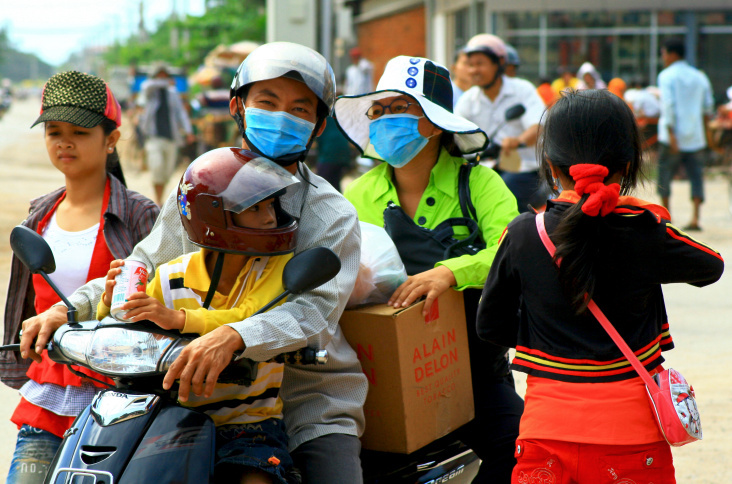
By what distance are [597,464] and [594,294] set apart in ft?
1.47

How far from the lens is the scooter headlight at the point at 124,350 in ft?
6.35

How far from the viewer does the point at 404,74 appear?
10.3 ft

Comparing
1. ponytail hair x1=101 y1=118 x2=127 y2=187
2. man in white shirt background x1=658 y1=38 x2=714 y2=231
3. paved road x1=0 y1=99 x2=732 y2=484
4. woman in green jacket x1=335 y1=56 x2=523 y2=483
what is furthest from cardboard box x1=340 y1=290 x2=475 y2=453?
man in white shirt background x1=658 y1=38 x2=714 y2=231

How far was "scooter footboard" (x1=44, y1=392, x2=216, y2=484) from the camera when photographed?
1.82 m

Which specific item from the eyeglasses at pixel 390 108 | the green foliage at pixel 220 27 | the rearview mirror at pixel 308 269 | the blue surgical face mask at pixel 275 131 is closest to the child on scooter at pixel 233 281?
the rearview mirror at pixel 308 269

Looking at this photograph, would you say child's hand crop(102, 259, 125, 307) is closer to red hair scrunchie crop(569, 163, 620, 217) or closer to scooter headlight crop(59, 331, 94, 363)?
scooter headlight crop(59, 331, 94, 363)

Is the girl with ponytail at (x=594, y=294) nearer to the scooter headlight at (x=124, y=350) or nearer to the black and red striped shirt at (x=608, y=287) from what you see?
the black and red striped shirt at (x=608, y=287)

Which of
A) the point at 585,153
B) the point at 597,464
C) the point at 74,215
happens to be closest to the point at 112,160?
the point at 74,215

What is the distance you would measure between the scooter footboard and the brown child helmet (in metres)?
0.41

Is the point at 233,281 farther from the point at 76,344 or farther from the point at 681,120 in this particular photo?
the point at 681,120

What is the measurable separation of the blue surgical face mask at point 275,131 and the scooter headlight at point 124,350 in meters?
0.71

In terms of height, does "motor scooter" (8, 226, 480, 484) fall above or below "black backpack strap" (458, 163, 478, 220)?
below

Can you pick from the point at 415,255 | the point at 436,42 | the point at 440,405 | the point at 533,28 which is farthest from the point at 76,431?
the point at 436,42

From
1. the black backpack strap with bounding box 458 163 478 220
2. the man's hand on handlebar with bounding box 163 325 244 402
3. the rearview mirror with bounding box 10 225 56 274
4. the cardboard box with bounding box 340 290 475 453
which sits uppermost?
the black backpack strap with bounding box 458 163 478 220
